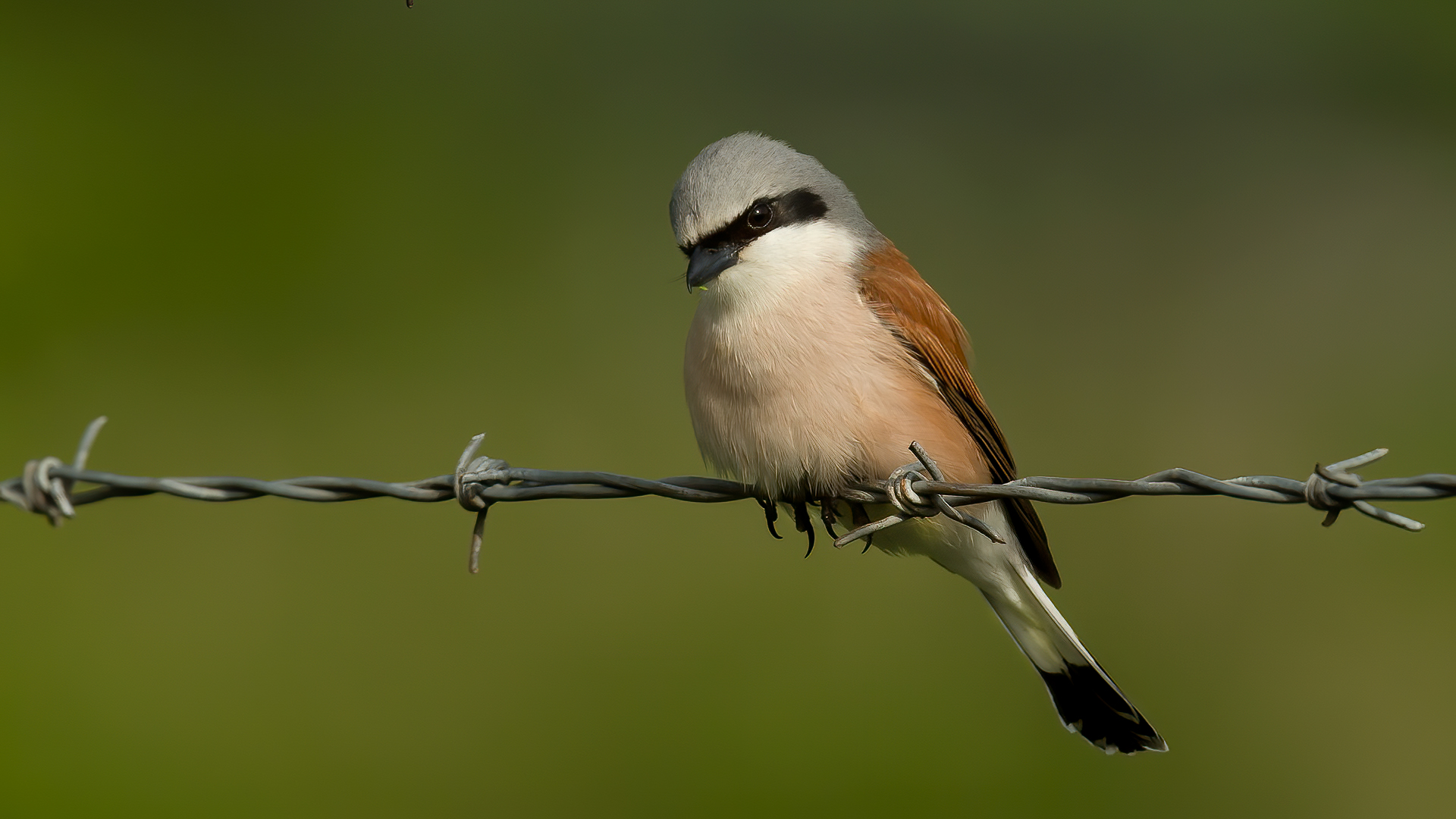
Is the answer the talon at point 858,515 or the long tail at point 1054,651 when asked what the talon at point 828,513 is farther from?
the long tail at point 1054,651

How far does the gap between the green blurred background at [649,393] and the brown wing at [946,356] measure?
7.76ft

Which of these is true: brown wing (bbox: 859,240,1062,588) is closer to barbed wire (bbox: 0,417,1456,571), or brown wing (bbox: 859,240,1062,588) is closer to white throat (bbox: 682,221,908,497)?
white throat (bbox: 682,221,908,497)

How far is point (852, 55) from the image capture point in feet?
34.8

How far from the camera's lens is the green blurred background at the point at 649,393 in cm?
556

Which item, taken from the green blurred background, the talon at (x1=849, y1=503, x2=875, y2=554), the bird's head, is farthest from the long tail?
the green blurred background

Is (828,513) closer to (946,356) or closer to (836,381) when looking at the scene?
(836,381)

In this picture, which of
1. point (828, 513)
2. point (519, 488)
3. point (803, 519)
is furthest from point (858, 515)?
point (519, 488)

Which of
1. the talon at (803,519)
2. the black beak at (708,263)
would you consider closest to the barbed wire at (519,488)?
the talon at (803,519)

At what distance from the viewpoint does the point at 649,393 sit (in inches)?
286

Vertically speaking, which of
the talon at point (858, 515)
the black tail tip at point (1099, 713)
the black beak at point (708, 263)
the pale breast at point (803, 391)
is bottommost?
the black tail tip at point (1099, 713)

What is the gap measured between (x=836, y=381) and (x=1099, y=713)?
135cm

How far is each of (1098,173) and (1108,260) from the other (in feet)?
3.88

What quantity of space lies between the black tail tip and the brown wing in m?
0.30

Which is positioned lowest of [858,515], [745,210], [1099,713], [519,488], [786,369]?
[1099,713]
